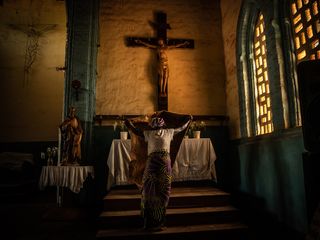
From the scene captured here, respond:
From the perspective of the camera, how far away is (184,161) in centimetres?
591

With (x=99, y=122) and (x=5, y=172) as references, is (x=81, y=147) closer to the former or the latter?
(x=99, y=122)

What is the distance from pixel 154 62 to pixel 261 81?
10.0ft

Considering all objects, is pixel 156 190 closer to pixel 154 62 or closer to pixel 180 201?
pixel 180 201

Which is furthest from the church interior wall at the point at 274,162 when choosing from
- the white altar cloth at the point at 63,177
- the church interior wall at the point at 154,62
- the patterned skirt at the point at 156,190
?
the white altar cloth at the point at 63,177

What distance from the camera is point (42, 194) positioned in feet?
28.3

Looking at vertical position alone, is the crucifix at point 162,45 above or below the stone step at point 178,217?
above

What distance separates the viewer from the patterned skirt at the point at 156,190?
4.02 metres

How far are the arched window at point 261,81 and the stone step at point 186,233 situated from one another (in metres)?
2.38

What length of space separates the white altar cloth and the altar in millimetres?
776

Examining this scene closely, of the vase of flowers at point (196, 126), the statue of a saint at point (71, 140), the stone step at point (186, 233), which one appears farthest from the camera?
the vase of flowers at point (196, 126)

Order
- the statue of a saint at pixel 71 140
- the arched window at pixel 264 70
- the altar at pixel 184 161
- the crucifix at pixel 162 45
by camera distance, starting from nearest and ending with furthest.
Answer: the arched window at pixel 264 70 < the statue of a saint at pixel 71 140 < the altar at pixel 184 161 < the crucifix at pixel 162 45

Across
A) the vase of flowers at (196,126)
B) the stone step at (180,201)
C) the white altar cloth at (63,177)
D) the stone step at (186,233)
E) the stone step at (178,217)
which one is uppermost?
the vase of flowers at (196,126)

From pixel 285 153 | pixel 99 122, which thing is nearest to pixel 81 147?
pixel 99 122

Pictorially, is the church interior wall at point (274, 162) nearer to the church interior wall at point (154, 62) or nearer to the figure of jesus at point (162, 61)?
the church interior wall at point (154, 62)
